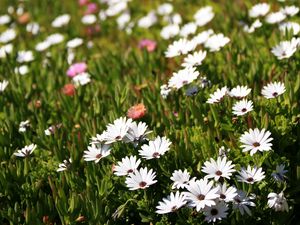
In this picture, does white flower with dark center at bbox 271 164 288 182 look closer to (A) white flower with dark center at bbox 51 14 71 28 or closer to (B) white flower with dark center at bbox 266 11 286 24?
(B) white flower with dark center at bbox 266 11 286 24

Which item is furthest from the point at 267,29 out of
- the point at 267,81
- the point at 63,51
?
the point at 63,51

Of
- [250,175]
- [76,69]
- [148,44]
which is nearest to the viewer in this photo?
[250,175]

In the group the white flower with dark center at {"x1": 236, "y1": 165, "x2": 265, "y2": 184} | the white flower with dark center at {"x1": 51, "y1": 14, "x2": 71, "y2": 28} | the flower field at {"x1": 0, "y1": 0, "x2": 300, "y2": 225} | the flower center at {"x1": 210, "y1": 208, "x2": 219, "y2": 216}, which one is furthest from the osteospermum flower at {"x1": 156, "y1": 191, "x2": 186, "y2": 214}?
the white flower with dark center at {"x1": 51, "y1": 14, "x2": 71, "y2": 28}

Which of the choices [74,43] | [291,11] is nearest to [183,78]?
[291,11]

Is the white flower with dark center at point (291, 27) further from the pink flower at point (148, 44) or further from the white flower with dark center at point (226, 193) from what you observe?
the white flower with dark center at point (226, 193)

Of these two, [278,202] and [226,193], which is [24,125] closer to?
[226,193]
